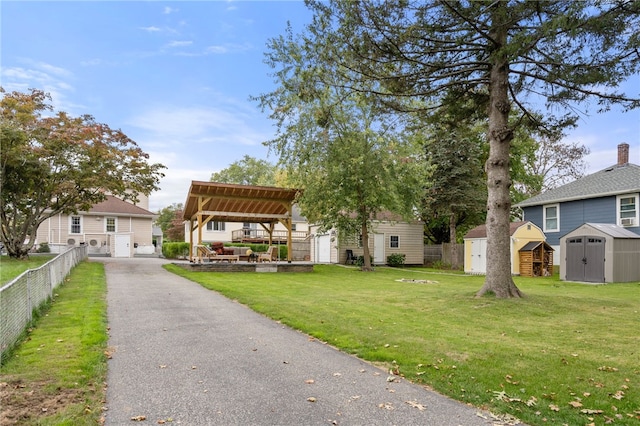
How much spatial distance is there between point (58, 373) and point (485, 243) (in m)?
21.3

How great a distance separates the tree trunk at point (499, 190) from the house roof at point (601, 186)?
1299cm

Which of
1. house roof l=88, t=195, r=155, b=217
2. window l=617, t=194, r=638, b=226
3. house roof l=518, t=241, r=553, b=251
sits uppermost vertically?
house roof l=88, t=195, r=155, b=217

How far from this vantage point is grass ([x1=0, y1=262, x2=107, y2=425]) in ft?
12.0

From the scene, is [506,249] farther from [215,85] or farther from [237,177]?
[237,177]

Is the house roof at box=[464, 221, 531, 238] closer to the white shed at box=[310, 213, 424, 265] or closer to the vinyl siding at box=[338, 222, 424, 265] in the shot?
the white shed at box=[310, 213, 424, 265]

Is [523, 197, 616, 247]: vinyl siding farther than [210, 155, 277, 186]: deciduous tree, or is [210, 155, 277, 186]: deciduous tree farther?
[210, 155, 277, 186]: deciduous tree

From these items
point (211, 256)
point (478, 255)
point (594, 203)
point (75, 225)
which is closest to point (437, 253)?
point (478, 255)

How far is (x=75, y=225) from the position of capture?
35156 millimetres

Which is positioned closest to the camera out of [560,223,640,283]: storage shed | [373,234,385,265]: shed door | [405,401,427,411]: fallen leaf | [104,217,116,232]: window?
[405,401,427,411]: fallen leaf

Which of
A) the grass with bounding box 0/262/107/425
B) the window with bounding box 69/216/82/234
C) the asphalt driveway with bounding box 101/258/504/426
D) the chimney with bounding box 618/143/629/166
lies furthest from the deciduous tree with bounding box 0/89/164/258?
the chimney with bounding box 618/143/629/166

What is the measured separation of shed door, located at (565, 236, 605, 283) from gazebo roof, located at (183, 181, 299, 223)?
12.1 m

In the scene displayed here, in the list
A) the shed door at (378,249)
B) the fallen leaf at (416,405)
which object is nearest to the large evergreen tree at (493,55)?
the fallen leaf at (416,405)

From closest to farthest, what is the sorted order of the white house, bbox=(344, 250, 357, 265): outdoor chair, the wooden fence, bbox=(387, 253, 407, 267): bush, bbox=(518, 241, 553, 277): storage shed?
1. bbox=(518, 241, 553, 277): storage shed
2. bbox=(344, 250, 357, 265): outdoor chair
3. bbox=(387, 253, 407, 267): bush
4. the wooden fence
5. the white house

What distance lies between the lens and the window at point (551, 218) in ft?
78.6
